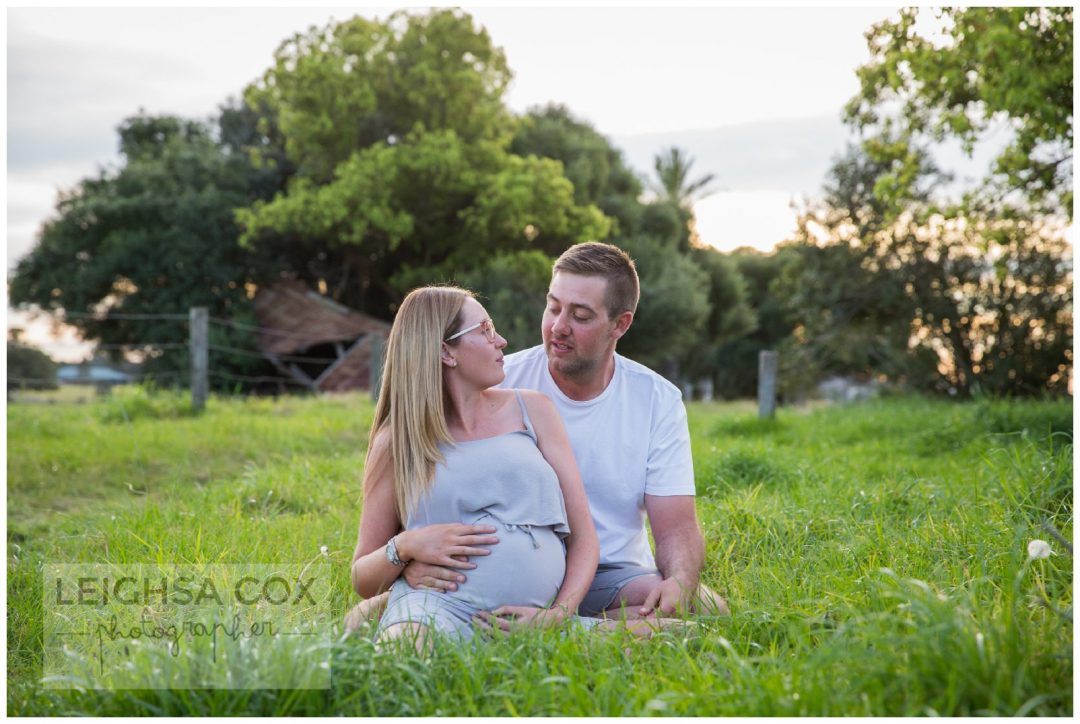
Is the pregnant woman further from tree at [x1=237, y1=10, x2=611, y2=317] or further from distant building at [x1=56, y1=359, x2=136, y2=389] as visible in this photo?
tree at [x1=237, y1=10, x2=611, y2=317]

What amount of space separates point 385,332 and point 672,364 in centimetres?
1029

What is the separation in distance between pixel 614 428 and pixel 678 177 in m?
37.9

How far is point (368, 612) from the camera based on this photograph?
321 centimetres

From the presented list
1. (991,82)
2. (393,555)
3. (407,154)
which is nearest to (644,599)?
(393,555)

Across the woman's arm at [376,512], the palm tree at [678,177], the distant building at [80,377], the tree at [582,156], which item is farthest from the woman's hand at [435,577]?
the palm tree at [678,177]

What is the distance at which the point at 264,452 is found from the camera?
8.41 meters

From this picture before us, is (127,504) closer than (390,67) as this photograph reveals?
Yes

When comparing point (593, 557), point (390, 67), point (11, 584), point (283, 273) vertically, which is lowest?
point (11, 584)

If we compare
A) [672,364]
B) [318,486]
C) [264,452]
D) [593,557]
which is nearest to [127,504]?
[318,486]

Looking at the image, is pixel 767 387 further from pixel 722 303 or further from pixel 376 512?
pixel 722 303

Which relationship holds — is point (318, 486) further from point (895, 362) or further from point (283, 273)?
point (283, 273)

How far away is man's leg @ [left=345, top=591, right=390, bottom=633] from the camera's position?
3.19 m

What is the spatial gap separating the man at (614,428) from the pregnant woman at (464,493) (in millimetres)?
407

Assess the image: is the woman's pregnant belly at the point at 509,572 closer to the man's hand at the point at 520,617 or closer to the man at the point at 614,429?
the man's hand at the point at 520,617
